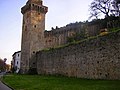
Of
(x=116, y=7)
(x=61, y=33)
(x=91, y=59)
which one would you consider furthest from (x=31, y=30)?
(x=91, y=59)

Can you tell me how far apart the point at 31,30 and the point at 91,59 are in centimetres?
2328

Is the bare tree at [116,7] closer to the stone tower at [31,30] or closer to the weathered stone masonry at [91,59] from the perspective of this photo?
the stone tower at [31,30]

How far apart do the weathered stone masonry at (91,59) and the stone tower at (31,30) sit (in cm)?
1128

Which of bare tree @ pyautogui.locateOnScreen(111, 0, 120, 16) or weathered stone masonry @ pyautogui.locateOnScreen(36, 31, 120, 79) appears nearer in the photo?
weathered stone masonry @ pyautogui.locateOnScreen(36, 31, 120, 79)

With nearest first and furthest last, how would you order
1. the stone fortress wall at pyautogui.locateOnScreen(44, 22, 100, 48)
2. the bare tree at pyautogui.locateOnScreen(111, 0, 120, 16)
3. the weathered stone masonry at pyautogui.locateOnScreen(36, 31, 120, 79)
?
the weathered stone masonry at pyautogui.locateOnScreen(36, 31, 120, 79), the bare tree at pyautogui.locateOnScreen(111, 0, 120, 16), the stone fortress wall at pyautogui.locateOnScreen(44, 22, 100, 48)

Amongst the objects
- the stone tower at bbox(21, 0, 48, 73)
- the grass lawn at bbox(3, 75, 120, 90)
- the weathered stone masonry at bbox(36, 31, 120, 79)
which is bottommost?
the grass lawn at bbox(3, 75, 120, 90)

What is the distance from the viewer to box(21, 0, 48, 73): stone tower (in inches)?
1688

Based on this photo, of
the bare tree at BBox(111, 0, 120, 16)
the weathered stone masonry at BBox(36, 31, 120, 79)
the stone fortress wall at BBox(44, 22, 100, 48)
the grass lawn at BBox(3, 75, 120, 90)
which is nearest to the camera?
the grass lawn at BBox(3, 75, 120, 90)

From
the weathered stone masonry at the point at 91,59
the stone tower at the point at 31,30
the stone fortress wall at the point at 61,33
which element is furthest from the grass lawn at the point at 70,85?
the stone fortress wall at the point at 61,33

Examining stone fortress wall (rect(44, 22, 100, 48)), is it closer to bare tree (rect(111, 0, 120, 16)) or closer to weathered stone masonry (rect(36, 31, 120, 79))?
bare tree (rect(111, 0, 120, 16))

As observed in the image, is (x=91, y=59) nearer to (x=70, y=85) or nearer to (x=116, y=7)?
(x=70, y=85)

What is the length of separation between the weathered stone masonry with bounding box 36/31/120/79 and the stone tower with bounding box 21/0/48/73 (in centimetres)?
1128

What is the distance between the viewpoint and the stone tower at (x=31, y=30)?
42875 millimetres

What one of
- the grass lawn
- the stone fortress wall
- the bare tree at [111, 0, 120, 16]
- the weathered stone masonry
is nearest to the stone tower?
the stone fortress wall
